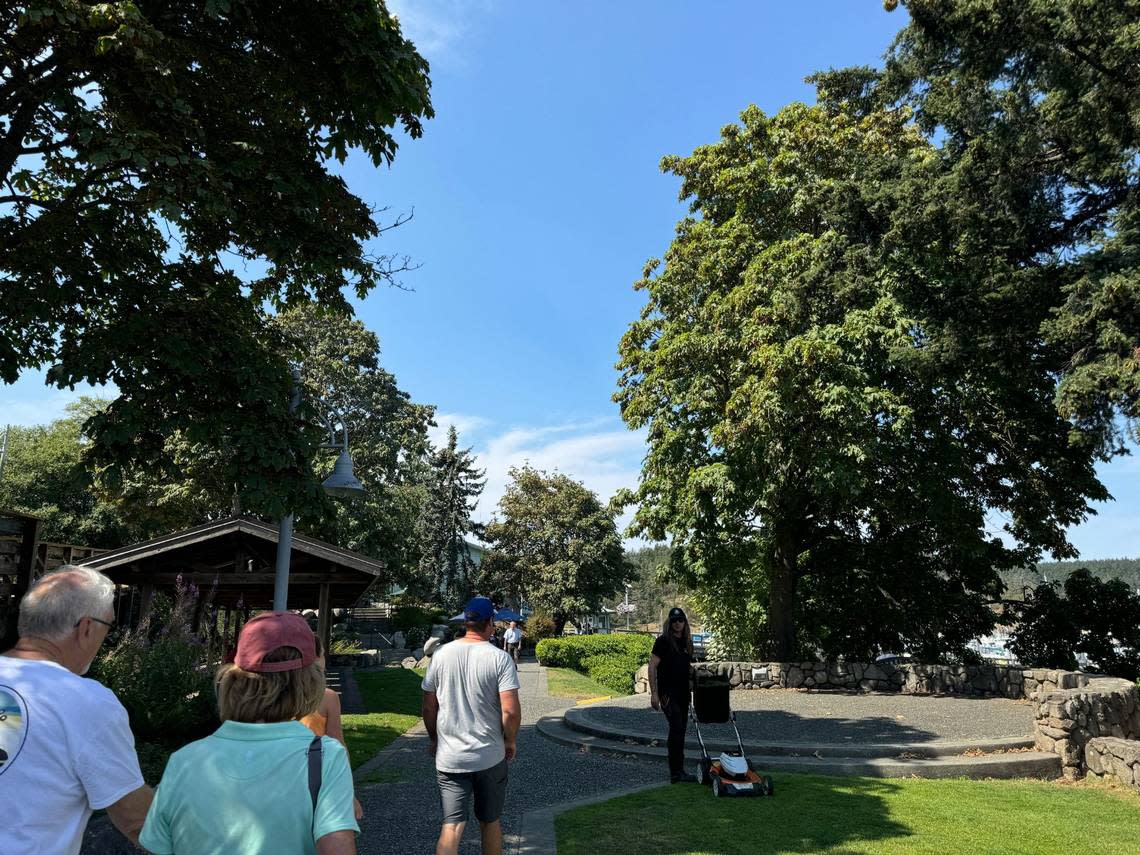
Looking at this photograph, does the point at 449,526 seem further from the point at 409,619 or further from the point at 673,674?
the point at 673,674

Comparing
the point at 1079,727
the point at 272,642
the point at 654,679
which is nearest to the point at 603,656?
the point at 1079,727

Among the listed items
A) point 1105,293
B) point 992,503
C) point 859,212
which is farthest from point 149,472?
point 992,503

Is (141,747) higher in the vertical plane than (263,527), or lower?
lower

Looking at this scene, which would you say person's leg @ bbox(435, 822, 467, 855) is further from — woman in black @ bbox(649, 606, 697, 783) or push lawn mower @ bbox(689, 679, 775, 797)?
push lawn mower @ bbox(689, 679, 775, 797)

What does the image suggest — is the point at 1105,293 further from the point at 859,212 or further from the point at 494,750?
the point at 494,750

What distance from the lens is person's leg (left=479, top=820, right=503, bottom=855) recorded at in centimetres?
427

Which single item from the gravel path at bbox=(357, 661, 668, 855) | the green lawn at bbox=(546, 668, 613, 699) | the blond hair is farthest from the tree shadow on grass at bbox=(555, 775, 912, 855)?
the green lawn at bbox=(546, 668, 613, 699)

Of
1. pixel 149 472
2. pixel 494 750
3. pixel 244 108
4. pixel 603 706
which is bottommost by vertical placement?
pixel 603 706

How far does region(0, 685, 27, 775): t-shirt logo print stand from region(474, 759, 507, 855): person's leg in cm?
282

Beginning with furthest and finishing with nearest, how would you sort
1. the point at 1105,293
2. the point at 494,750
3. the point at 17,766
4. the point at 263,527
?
the point at 263,527 → the point at 1105,293 → the point at 494,750 → the point at 17,766

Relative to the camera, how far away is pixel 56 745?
191 cm

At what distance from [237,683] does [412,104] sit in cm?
651

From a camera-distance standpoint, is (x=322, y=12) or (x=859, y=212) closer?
(x=322, y=12)

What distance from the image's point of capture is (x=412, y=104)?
710cm
